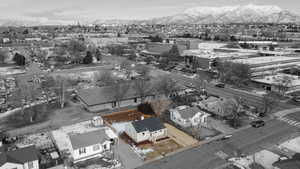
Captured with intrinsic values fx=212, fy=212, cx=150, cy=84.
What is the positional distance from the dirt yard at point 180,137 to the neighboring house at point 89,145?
8320mm

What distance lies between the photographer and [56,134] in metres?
28.0

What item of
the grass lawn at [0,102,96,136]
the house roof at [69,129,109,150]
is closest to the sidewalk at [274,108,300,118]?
the house roof at [69,129,109,150]

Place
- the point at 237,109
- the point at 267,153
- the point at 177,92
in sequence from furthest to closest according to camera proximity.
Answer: the point at 177,92 → the point at 237,109 → the point at 267,153

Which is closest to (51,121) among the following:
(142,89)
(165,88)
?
(142,89)

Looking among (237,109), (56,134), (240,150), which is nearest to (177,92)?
(237,109)

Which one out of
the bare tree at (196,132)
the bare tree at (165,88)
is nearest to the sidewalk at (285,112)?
the bare tree at (196,132)

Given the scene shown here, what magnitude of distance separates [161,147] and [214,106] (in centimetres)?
1491

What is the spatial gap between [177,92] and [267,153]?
21.7m

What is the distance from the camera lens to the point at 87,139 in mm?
23609

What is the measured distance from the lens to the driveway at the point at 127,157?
853 inches

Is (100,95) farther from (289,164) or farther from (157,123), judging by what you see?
(289,164)

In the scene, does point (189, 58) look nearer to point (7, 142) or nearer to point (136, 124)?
point (136, 124)

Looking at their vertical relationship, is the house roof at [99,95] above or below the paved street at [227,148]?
above

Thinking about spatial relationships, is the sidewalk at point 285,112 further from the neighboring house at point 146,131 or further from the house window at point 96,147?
the house window at point 96,147
